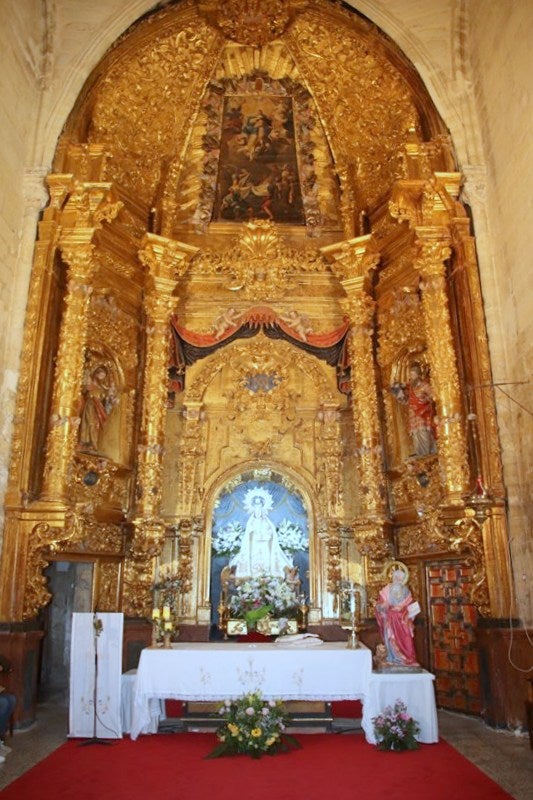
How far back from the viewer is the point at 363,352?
1146 centimetres

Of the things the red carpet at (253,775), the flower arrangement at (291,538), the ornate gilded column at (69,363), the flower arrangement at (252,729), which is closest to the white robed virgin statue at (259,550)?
the flower arrangement at (291,538)

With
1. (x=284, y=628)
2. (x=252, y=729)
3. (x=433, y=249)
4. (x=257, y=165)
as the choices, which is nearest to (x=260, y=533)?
(x=284, y=628)

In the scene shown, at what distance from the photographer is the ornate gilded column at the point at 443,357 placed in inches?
356

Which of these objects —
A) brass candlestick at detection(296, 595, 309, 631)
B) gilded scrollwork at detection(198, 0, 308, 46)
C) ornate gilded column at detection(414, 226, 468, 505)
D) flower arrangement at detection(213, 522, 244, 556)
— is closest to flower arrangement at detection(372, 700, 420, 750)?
ornate gilded column at detection(414, 226, 468, 505)

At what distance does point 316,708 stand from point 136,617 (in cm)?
362

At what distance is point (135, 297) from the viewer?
11852 mm

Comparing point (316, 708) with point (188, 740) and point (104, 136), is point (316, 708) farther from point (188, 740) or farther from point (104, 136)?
point (104, 136)

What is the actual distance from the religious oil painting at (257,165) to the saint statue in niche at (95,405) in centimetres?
431

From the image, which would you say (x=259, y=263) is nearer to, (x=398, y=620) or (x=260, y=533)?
(x=260, y=533)

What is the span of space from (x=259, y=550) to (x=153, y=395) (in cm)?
319

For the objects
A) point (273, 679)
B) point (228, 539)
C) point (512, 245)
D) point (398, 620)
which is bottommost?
point (273, 679)

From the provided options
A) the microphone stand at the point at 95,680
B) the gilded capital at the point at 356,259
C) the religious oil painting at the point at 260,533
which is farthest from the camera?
the gilded capital at the point at 356,259

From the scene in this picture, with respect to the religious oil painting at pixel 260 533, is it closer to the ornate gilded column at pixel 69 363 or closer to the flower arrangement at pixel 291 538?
the flower arrangement at pixel 291 538

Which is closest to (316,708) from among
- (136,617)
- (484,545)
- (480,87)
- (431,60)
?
(484,545)
